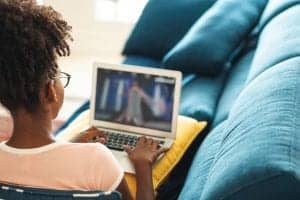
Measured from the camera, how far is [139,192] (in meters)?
1.29

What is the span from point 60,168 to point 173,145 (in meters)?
0.61

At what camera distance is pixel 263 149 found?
108 cm

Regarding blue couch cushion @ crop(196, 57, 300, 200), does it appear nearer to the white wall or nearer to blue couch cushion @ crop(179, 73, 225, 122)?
blue couch cushion @ crop(179, 73, 225, 122)

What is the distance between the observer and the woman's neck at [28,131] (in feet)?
3.77

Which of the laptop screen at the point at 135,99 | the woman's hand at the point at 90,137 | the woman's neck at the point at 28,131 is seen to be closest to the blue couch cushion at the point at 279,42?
the laptop screen at the point at 135,99

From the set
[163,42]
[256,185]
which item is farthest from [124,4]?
[256,185]

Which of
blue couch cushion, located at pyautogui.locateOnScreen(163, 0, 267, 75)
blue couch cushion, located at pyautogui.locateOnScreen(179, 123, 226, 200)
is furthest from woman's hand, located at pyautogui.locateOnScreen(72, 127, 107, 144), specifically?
blue couch cushion, located at pyautogui.locateOnScreen(163, 0, 267, 75)

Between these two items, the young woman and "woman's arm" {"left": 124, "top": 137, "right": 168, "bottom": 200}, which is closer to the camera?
the young woman

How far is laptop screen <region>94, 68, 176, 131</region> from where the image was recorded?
1.74m

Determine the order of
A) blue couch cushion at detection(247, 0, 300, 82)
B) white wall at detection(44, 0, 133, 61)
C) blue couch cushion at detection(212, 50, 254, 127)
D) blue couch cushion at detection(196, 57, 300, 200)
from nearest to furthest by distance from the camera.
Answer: blue couch cushion at detection(196, 57, 300, 200), blue couch cushion at detection(247, 0, 300, 82), blue couch cushion at detection(212, 50, 254, 127), white wall at detection(44, 0, 133, 61)

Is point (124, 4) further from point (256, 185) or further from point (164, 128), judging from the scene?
point (256, 185)

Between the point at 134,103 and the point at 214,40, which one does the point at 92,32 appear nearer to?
the point at 214,40

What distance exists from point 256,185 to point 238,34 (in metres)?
1.47

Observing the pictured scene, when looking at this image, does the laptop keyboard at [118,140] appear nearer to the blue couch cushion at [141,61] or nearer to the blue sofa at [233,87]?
the blue sofa at [233,87]
